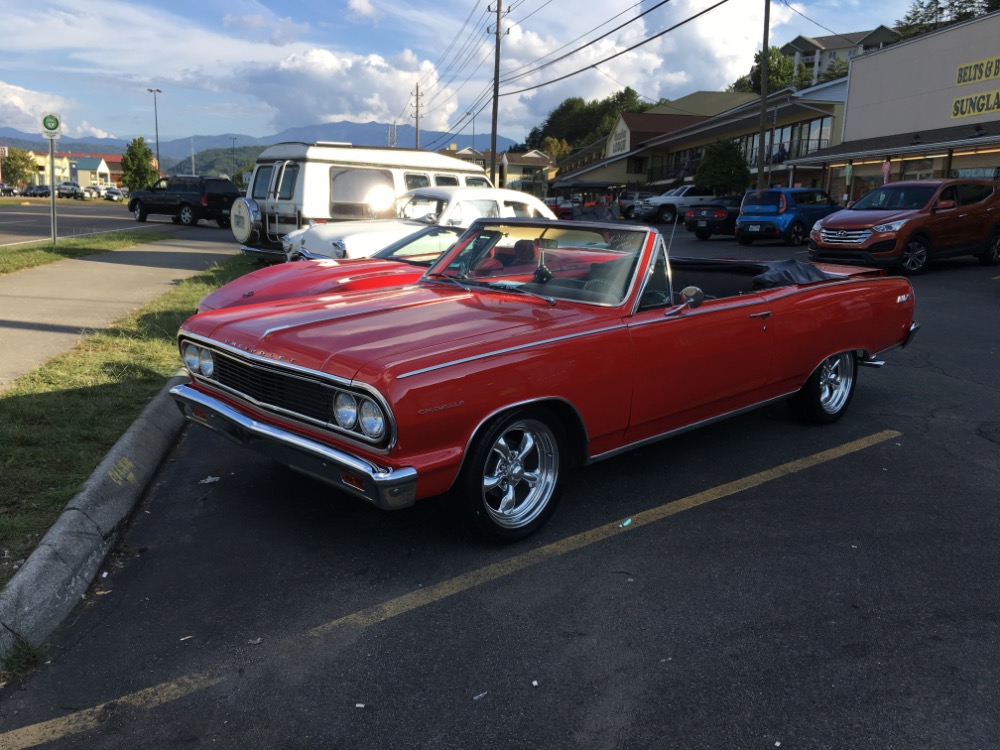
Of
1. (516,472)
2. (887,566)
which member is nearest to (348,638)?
(516,472)

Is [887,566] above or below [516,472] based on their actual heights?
below

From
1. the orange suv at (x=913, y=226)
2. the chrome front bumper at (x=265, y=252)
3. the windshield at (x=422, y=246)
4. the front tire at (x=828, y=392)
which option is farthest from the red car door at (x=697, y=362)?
the orange suv at (x=913, y=226)

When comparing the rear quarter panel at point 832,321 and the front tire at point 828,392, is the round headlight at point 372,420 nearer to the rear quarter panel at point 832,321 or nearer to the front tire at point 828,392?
the rear quarter panel at point 832,321

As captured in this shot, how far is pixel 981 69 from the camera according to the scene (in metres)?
23.6

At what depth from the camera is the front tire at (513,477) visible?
3.57 metres

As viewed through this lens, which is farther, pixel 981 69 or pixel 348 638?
pixel 981 69

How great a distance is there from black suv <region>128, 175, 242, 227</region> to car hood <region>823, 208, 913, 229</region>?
20080mm

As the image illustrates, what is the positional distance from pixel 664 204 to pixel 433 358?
32417 mm

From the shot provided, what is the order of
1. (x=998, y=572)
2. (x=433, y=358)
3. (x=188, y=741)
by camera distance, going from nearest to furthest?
A: (x=188, y=741) → (x=433, y=358) → (x=998, y=572)

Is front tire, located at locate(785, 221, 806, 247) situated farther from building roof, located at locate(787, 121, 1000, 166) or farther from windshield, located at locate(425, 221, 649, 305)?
windshield, located at locate(425, 221, 649, 305)

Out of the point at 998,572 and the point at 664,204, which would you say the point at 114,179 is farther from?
the point at 998,572

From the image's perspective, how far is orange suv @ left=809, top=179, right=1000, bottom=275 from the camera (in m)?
13.8

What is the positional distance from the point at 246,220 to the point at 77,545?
1041cm

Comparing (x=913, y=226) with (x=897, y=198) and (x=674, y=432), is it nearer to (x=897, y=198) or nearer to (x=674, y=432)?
(x=897, y=198)
